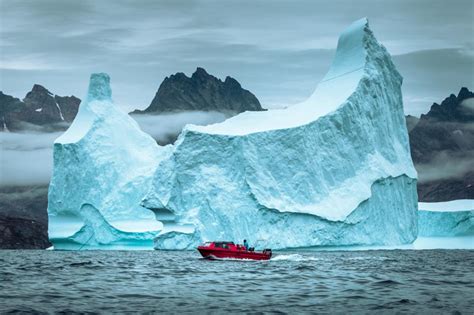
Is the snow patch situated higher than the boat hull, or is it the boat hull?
the snow patch

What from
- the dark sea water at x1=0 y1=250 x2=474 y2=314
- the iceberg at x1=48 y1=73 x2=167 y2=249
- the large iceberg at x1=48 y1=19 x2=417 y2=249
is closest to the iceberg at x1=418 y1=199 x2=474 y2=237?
the large iceberg at x1=48 y1=19 x2=417 y2=249

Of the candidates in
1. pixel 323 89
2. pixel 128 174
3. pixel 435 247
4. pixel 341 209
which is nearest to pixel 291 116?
pixel 323 89

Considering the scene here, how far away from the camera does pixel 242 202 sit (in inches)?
1617

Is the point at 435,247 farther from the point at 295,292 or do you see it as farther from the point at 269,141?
the point at 295,292

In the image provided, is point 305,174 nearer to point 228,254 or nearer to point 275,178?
point 275,178

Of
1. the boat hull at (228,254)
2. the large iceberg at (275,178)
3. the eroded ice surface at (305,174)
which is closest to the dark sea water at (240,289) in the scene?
the boat hull at (228,254)

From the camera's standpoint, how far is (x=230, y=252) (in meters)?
35.2

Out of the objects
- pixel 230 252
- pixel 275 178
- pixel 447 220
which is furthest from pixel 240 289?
pixel 447 220

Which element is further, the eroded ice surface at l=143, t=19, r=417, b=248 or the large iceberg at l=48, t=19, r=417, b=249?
the large iceberg at l=48, t=19, r=417, b=249

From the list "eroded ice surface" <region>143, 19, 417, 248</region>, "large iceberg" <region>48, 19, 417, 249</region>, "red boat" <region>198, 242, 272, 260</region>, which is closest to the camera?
"red boat" <region>198, 242, 272, 260</region>

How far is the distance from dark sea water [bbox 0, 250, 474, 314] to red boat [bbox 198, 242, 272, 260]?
5.63 m

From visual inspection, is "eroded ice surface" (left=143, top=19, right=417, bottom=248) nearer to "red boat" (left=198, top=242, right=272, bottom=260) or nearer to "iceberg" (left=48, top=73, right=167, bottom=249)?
"red boat" (left=198, top=242, right=272, bottom=260)

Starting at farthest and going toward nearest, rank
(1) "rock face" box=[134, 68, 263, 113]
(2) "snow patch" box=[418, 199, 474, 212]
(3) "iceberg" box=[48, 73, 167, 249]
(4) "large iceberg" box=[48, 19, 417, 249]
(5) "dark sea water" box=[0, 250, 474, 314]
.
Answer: (1) "rock face" box=[134, 68, 263, 113]
(2) "snow patch" box=[418, 199, 474, 212]
(3) "iceberg" box=[48, 73, 167, 249]
(4) "large iceberg" box=[48, 19, 417, 249]
(5) "dark sea water" box=[0, 250, 474, 314]

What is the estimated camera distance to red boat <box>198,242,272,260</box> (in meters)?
34.9
